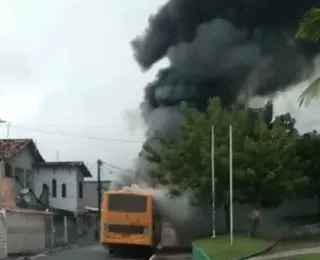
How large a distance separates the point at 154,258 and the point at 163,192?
690 cm

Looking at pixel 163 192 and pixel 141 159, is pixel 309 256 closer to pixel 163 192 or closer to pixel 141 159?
pixel 163 192

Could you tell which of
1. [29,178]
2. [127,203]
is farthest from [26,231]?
[29,178]

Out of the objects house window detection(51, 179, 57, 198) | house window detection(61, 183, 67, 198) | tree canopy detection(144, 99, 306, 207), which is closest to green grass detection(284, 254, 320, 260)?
tree canopy detection(144, 99, 306, 207)

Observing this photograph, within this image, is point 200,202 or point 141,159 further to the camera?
point 141,159

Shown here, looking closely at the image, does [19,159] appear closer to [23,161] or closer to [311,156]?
[23,161]

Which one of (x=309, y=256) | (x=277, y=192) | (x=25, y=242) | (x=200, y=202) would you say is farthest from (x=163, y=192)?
(x=309, y=256)

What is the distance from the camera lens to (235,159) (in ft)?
111

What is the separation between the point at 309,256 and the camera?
69.8 ft

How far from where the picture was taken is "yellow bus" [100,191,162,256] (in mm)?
34781

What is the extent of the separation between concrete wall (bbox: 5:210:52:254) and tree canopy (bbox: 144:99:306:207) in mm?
8843

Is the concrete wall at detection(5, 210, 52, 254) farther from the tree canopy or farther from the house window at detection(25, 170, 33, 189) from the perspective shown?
the house window at detection(25, 170, 33, 189)

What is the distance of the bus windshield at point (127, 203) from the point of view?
34.9 meters

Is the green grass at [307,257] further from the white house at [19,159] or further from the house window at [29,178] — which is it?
the house window at [29,178]

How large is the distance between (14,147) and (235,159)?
25.3 m
